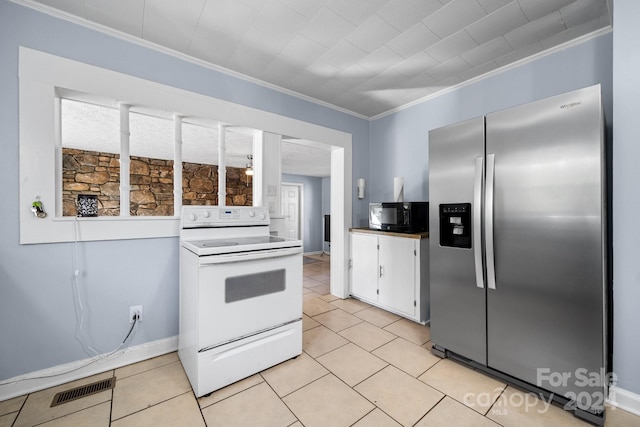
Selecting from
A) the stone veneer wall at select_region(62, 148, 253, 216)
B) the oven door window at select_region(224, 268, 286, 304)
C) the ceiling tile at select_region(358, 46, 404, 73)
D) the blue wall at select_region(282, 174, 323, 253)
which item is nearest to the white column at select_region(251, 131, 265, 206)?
the oven door window at select_region(224, 268, 286, 304)

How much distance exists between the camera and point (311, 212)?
737 cm

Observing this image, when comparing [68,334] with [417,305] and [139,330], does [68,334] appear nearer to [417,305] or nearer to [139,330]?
[139,330]

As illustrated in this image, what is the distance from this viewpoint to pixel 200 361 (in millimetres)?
1600

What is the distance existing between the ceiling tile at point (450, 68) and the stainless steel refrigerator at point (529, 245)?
835mm

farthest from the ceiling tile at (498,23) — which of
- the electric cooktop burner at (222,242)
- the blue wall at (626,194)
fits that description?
the electric cooktop burner at (222,242)

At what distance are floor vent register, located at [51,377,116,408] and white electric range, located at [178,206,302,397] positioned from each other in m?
0.44

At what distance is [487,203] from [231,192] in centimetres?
556

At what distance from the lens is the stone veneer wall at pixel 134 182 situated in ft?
15.3

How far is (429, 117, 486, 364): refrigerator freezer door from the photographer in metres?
1.83

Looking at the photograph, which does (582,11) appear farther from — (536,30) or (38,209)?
(38,209)

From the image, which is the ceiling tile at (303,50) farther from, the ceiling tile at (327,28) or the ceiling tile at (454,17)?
the ceiling tile at (454,17)

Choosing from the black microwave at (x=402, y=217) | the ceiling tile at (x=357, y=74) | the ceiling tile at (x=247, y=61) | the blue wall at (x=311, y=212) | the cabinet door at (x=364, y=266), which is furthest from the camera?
the blue wall at (x=311, y=212)

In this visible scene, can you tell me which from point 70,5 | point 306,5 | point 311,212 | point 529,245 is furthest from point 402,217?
point 311,212

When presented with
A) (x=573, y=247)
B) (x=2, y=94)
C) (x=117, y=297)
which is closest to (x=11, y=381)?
(x=117, y=297)
